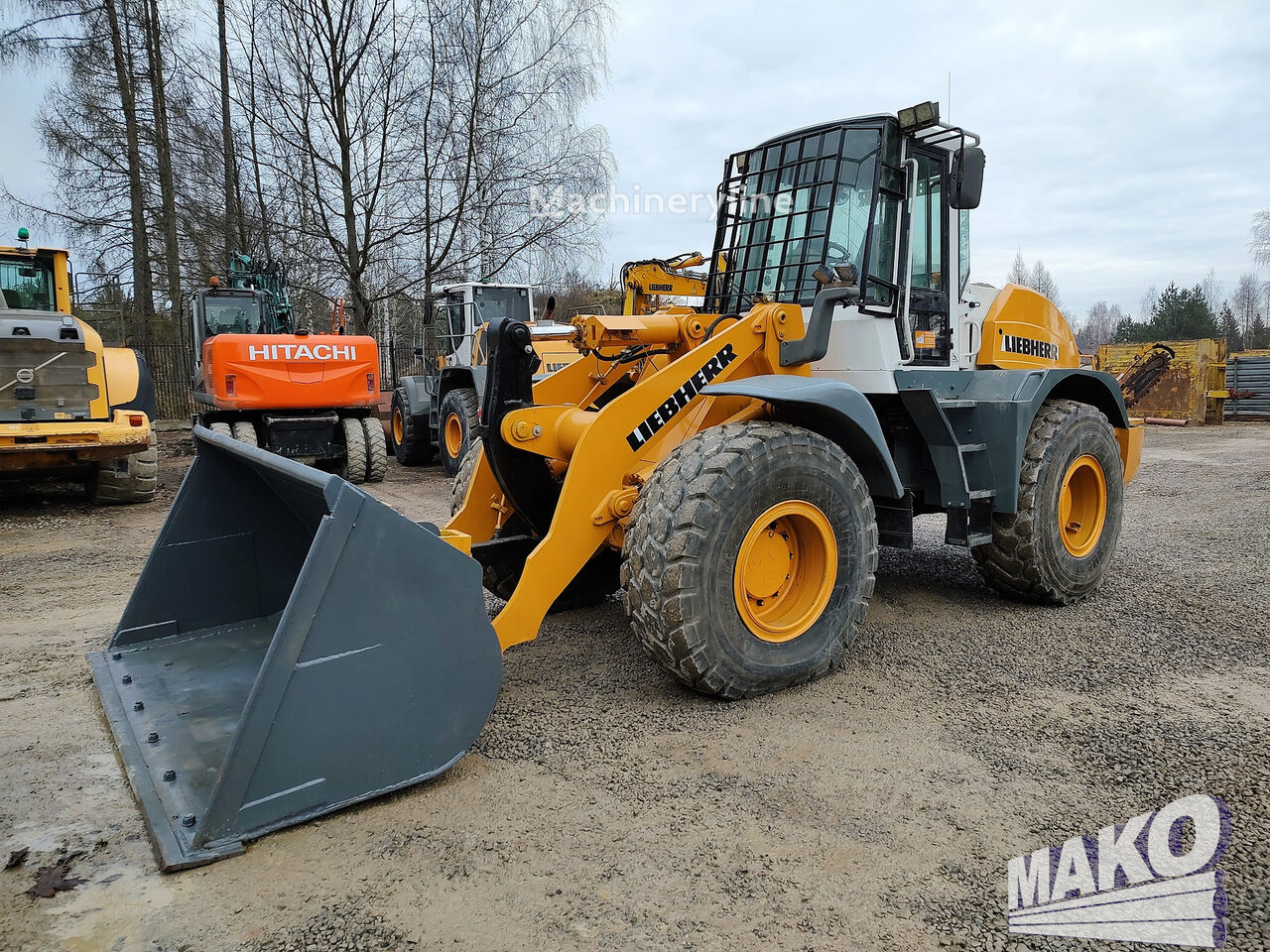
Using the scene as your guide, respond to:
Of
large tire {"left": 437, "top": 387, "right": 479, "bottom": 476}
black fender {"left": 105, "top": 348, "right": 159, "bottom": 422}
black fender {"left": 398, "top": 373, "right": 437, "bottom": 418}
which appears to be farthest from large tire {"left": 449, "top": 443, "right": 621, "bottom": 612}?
black fender {"left": 398, "top": 373, "right": 437, "bottom": 418}

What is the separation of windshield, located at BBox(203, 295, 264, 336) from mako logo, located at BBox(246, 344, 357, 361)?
5.79ft

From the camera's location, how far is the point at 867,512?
372 centimetres

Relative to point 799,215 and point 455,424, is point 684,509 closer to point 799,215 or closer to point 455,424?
point 799,215

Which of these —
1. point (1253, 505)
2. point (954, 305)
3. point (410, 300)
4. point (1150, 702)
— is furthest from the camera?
point (410, 300)

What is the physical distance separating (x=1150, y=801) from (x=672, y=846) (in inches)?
61.3

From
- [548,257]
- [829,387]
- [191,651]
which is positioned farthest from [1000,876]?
[548,257]

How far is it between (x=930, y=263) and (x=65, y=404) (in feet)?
27.4

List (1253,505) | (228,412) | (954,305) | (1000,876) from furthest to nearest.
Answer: (228,412) < (1253,505) < (954,305) < (1000,876)

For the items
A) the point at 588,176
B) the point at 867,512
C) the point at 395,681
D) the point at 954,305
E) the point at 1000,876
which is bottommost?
the point at 1000,876

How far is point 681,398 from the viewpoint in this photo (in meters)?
3.68

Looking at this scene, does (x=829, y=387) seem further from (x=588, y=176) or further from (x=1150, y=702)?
(x=588, y=176)

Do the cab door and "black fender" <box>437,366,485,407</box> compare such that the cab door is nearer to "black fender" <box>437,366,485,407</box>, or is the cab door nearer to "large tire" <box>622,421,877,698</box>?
"large tire" <box>622,421,877,698</box>

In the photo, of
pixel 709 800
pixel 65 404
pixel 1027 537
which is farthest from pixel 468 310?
pixel 709 800

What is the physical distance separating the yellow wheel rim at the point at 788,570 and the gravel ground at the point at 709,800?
321 mm
